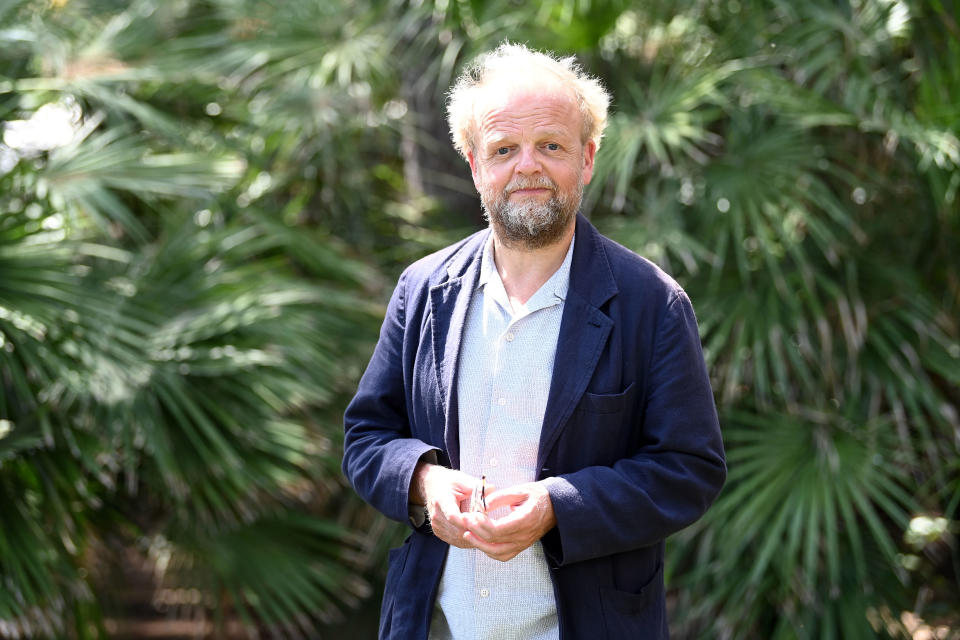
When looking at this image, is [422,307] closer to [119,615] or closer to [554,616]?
[554,616]

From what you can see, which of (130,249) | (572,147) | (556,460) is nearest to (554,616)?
(556,460)

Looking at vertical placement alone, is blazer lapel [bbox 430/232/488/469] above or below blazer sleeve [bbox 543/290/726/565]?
above

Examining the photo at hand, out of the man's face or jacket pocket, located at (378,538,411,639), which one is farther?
jacket pocket, located at (378,538,411,639)

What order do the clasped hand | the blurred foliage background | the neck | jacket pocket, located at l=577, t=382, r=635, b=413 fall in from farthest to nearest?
1. the blurred foliage background
2. the neck
3. jacket pocket, located at l=577, t=382, r=635, b=413
4. the clasped hand

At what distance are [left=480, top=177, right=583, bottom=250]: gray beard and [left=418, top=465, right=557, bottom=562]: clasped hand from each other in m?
0.40

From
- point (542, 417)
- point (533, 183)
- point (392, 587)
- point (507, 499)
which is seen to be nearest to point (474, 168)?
point (533, 183)

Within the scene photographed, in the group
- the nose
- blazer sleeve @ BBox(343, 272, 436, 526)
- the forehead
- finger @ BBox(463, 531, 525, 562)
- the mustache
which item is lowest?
finger @ BBox(463, 531, 525, 562)

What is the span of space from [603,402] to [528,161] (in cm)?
41

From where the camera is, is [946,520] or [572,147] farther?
[946,520]

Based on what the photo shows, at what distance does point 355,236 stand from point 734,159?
154cm

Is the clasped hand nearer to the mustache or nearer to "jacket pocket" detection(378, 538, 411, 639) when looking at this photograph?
"jacket pocket" detection(378, 538, 411, 639)

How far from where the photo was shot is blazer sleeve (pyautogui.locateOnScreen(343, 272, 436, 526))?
1.75 meters

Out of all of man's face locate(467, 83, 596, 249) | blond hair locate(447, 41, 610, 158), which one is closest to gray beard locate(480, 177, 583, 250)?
man's face locate(467, 83, 596, 249)

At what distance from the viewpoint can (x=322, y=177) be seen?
4.32 meters
